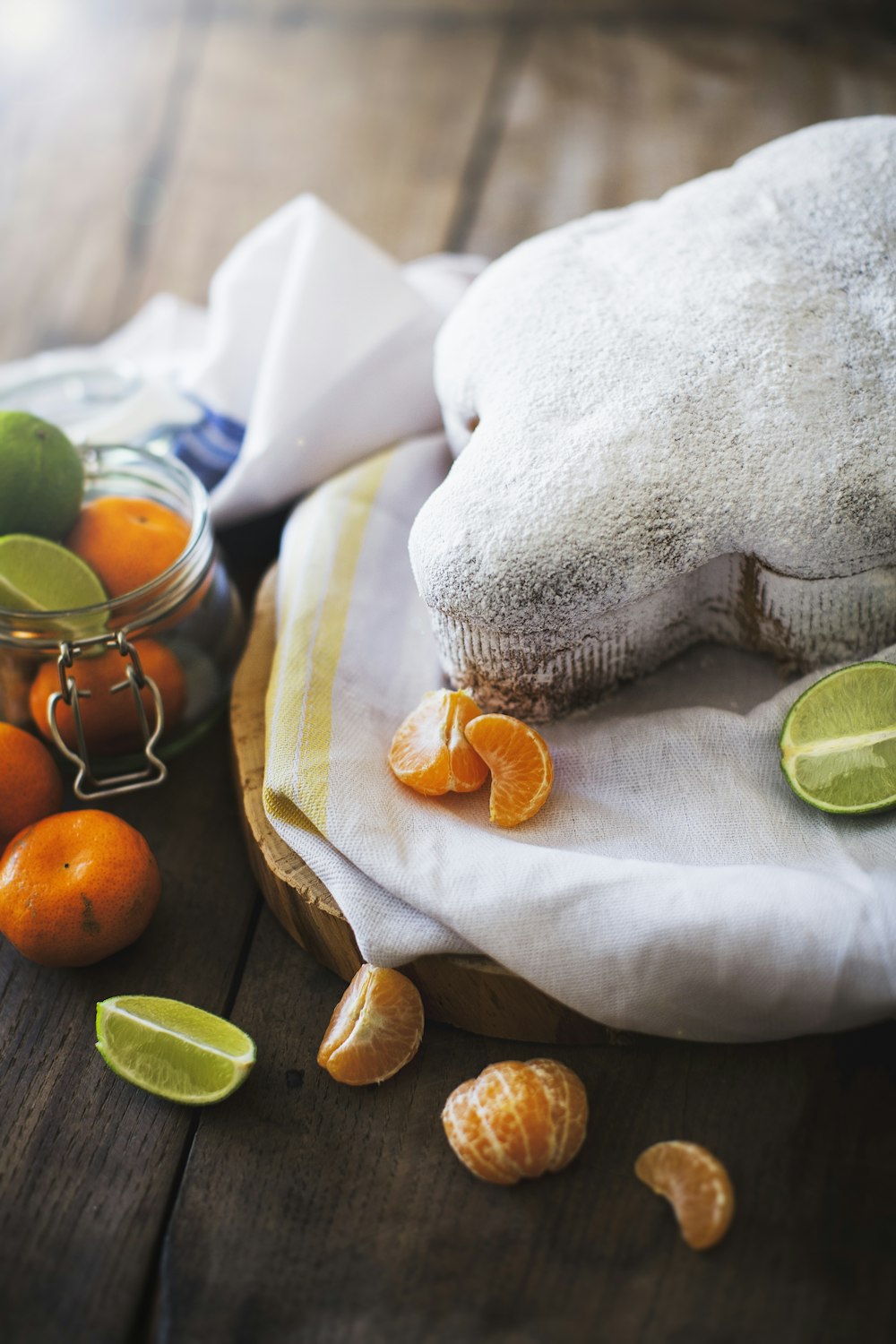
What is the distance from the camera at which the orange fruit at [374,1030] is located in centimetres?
95

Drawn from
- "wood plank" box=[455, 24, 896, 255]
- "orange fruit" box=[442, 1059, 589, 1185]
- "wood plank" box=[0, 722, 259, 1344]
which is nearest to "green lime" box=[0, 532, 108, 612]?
"wood plank" box=[0, 722, 259, 1344]

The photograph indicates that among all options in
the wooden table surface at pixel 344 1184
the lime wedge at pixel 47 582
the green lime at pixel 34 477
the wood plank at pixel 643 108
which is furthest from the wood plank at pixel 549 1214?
the wood plank at pixel 643 108

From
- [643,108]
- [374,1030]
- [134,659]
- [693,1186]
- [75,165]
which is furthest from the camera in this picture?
[75,165]

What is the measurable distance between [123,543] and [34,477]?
0.11 m

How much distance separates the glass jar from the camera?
1100mm

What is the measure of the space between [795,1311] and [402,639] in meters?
0.72

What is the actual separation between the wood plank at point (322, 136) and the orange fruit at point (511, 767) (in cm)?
107

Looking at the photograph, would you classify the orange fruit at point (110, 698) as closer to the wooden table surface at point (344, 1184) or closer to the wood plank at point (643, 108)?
the wooden table surface at point (344, 1184)

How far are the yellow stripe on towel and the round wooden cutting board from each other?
44 millimetres

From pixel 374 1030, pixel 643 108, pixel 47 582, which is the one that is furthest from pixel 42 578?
pixel 643 108

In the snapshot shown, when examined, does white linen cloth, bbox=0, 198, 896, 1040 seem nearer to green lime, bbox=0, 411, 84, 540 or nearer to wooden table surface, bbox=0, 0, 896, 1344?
wooden table surface, bbox=0, 0, 896, 1344

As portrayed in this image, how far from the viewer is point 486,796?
3.43ft

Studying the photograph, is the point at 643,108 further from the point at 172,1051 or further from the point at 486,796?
the point at 172,1051

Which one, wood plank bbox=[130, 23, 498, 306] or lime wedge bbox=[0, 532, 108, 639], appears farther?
wood plank bbox=[130, 23, 498, 306]
